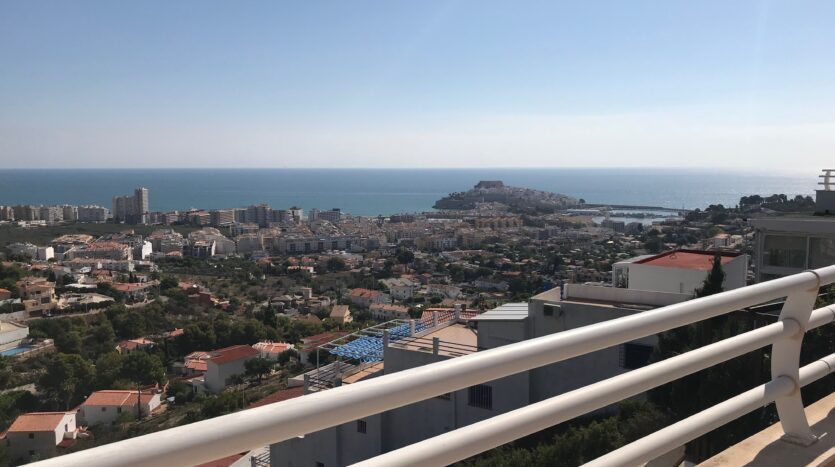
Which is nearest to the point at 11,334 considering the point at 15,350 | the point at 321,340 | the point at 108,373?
the point at 15,350

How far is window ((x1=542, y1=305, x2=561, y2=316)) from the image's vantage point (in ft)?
26.8

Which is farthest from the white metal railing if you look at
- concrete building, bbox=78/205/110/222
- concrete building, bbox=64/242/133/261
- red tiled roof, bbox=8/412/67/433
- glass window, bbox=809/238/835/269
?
concrete building, bbox=78/205/110/222

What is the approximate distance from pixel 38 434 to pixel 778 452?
59.5 ft

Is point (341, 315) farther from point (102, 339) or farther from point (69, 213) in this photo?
point (69, 213)

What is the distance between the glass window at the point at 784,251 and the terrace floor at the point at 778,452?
301 inches

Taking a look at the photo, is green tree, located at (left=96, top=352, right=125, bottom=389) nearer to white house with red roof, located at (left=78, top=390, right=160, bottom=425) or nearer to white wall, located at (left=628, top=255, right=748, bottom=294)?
white house with red roof, located at (left=78, top=390, right=160, bottom=425)

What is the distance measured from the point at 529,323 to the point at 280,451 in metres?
3.54

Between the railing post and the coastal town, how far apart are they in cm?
478

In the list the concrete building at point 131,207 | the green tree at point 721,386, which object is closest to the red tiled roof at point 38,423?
the green tree at point 721,386

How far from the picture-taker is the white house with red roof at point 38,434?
1543 centimetres

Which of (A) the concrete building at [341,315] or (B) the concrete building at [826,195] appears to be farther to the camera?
(A) the concrete building at [341,315]

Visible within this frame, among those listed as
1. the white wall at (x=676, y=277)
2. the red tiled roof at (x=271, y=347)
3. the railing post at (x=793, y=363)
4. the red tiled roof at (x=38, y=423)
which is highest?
the railing post at (x=793, y=363)

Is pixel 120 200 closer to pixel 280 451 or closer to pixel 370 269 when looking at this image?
pixel 370 269

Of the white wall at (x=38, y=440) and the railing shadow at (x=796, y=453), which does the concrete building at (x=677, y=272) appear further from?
the white wall at (x=38, y=440)
